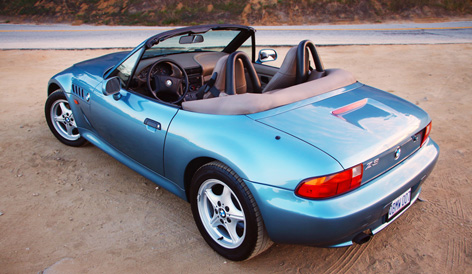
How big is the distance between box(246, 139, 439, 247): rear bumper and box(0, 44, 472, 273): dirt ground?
0.50 meters

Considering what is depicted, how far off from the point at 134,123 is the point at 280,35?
375 inches

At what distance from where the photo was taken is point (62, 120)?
440 cm

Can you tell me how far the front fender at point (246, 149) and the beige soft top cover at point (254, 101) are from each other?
0.19 ft

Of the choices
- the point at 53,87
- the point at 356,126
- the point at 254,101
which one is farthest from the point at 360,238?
the point at 53,87

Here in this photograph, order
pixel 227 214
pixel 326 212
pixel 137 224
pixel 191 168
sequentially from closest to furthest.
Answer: pixel 326 212 → pixel 227 214 → pixel 191 168 → pixel 137 224

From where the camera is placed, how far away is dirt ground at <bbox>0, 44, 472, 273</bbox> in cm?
267

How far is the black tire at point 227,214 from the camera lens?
2.36 metres

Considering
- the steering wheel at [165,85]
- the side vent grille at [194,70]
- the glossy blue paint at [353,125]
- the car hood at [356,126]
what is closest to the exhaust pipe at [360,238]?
the car hood at [356,126]

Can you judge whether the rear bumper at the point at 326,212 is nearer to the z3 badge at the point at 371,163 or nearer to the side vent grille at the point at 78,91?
the z3 badge at the point at 371,163

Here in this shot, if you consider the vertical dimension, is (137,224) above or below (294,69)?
below

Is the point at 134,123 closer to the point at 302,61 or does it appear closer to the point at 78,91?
the point at 78,91

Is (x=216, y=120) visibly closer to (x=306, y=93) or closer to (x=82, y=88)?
(x=306, y=93)

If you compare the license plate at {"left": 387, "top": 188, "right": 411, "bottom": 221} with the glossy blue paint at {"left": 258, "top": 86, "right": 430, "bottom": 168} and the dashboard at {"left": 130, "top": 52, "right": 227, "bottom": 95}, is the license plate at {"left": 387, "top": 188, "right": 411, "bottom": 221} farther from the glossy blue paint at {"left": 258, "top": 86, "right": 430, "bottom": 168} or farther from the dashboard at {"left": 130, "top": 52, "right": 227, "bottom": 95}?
the dashboard at {"left": 130, "top": 52, "right": 227, "bottom": 95}

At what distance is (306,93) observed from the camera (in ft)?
9.61
